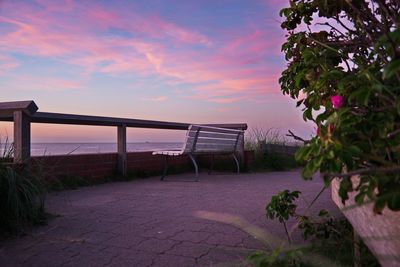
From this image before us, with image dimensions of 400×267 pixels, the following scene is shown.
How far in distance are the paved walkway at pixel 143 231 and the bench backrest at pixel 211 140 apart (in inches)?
59.9

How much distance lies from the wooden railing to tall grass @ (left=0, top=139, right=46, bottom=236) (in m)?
0.40

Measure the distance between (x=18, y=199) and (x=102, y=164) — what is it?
326 cm

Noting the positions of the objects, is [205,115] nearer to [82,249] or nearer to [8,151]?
[8,151]

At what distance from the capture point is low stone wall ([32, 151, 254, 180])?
5133 millimetres

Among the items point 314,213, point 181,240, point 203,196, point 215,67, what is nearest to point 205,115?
point 215,67

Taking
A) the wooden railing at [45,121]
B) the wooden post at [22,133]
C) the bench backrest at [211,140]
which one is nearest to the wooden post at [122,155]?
the wooden railing at [45,121]

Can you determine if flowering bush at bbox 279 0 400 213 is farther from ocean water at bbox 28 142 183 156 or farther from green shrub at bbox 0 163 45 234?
ocean water at bbox 28 142 183 156

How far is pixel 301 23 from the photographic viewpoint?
7.00ft

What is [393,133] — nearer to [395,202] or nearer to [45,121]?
[395,202]

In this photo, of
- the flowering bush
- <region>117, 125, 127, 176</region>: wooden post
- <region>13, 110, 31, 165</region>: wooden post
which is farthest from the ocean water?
the flowering bush

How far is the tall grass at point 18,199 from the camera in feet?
8.85

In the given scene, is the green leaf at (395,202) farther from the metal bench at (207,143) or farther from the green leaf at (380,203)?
the metal bench at (207,143)

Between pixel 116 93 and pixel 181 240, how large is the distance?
23.9 feet

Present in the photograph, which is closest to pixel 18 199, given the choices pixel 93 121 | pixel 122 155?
pixel 93 121
